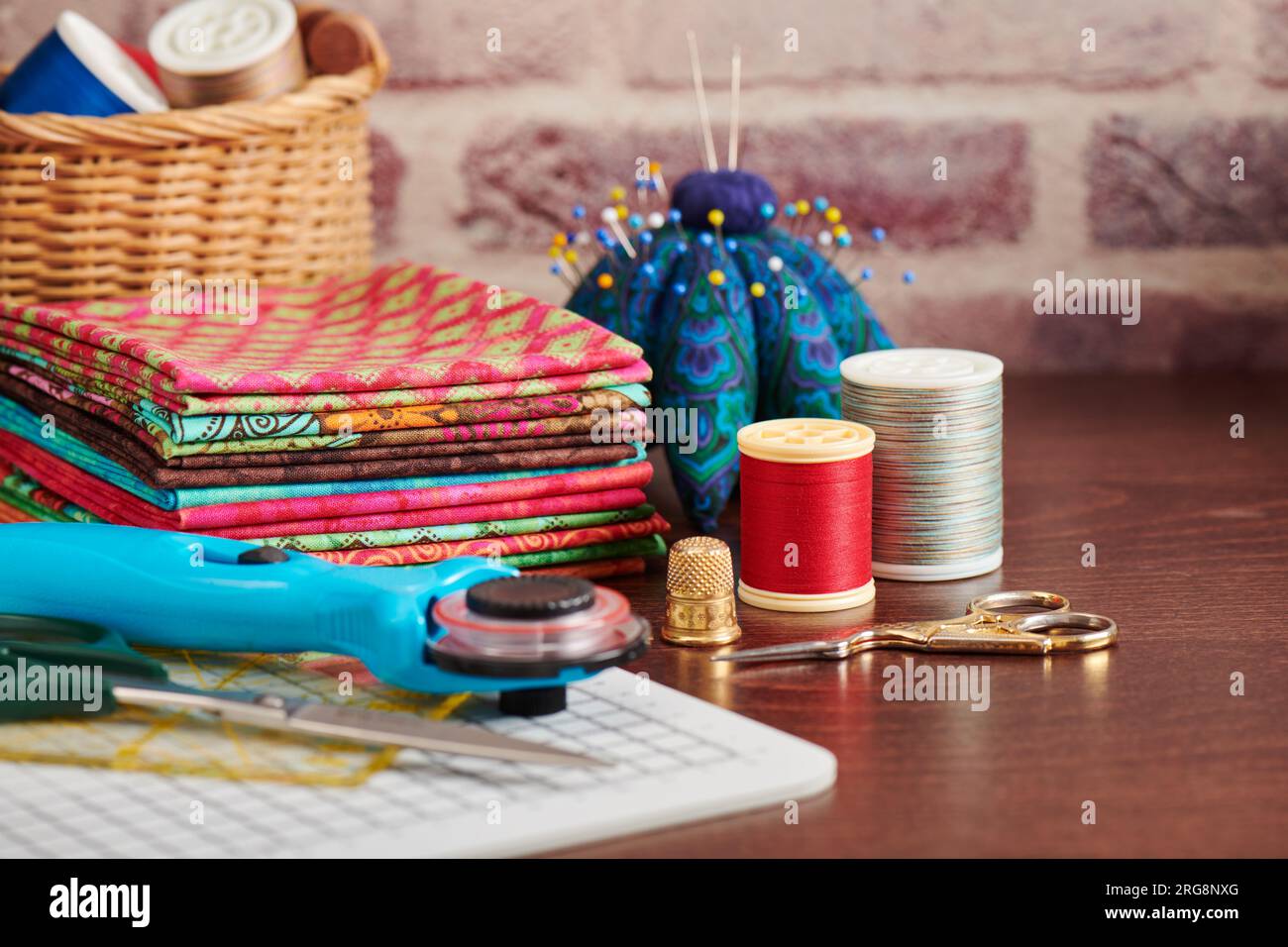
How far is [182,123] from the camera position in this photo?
100 centimetres

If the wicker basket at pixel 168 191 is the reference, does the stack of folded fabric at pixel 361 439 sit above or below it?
below

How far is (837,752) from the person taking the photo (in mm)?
593

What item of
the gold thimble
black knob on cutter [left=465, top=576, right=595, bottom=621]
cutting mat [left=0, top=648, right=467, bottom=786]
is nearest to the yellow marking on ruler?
cutting mat [left=0, top=648, right=467, bottom=786]

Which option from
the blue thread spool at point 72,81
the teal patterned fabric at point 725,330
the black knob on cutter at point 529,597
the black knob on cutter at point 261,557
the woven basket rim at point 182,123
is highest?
the blue thread spool at point 72,81

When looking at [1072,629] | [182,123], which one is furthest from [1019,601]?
[182,123]

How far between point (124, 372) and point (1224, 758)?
53 centimetres

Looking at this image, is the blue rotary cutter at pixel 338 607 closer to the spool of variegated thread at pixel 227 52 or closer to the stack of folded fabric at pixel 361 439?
the stack of folded fabric at pixel 361 439

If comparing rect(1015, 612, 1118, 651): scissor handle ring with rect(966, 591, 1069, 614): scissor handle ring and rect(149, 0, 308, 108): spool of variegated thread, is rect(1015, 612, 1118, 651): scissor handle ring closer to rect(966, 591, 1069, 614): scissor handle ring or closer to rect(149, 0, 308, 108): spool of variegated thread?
rect(966, 591, 1069, 614): scissor handle ring

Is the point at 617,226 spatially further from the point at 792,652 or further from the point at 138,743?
the point at 138,743

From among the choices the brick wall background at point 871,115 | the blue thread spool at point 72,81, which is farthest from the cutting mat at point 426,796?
the brick wall background at point 871,115

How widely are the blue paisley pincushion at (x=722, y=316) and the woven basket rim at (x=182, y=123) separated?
22 centimetres

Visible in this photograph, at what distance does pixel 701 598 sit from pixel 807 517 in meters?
0.07

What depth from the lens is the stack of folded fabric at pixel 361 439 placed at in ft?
2.51
